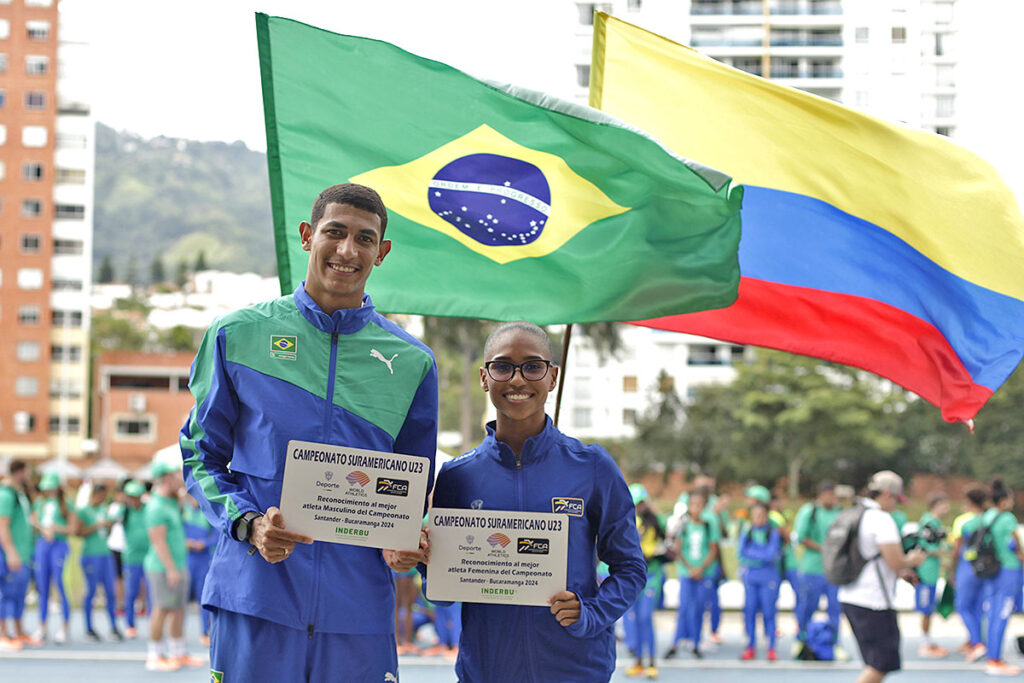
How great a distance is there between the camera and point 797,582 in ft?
Result: 46.2

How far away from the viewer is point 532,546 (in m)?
3.46

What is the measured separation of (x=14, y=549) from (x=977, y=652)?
10427 mm

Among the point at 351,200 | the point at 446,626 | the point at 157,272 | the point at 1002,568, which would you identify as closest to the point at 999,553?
the point at 1002,568

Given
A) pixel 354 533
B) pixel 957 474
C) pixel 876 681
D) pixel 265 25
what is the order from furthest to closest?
pixel 957 474 → pixel 876 681 → pixel 265 25 → pixel 354 533

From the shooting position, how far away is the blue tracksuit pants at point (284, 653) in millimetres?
3170

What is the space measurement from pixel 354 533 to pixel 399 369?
1.72 ft

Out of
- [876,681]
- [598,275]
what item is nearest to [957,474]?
[876,681]

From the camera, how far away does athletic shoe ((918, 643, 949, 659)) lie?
1309cm

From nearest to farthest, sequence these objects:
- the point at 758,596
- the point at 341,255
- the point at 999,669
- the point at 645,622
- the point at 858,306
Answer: the point at 341,255
the point at 858,306
the point at 645,622
the point at 999,669
the point at 758,596

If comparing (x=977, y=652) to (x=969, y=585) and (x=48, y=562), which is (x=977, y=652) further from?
(x=48, y=562)

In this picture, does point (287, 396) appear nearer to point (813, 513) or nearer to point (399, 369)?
point (399, 369)

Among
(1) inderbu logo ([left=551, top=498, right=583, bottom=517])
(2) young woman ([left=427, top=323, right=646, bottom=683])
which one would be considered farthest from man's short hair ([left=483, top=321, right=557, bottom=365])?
(1) inderbu logo ([left=551, top=498, right=583, bottom=517])

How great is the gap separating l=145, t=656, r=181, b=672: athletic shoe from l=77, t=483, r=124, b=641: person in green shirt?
2.72m

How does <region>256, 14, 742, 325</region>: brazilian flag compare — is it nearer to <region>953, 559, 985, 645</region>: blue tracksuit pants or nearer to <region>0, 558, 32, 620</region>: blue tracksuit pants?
<region>953, 559, 985, 645</region>: blue tracksuit pants
